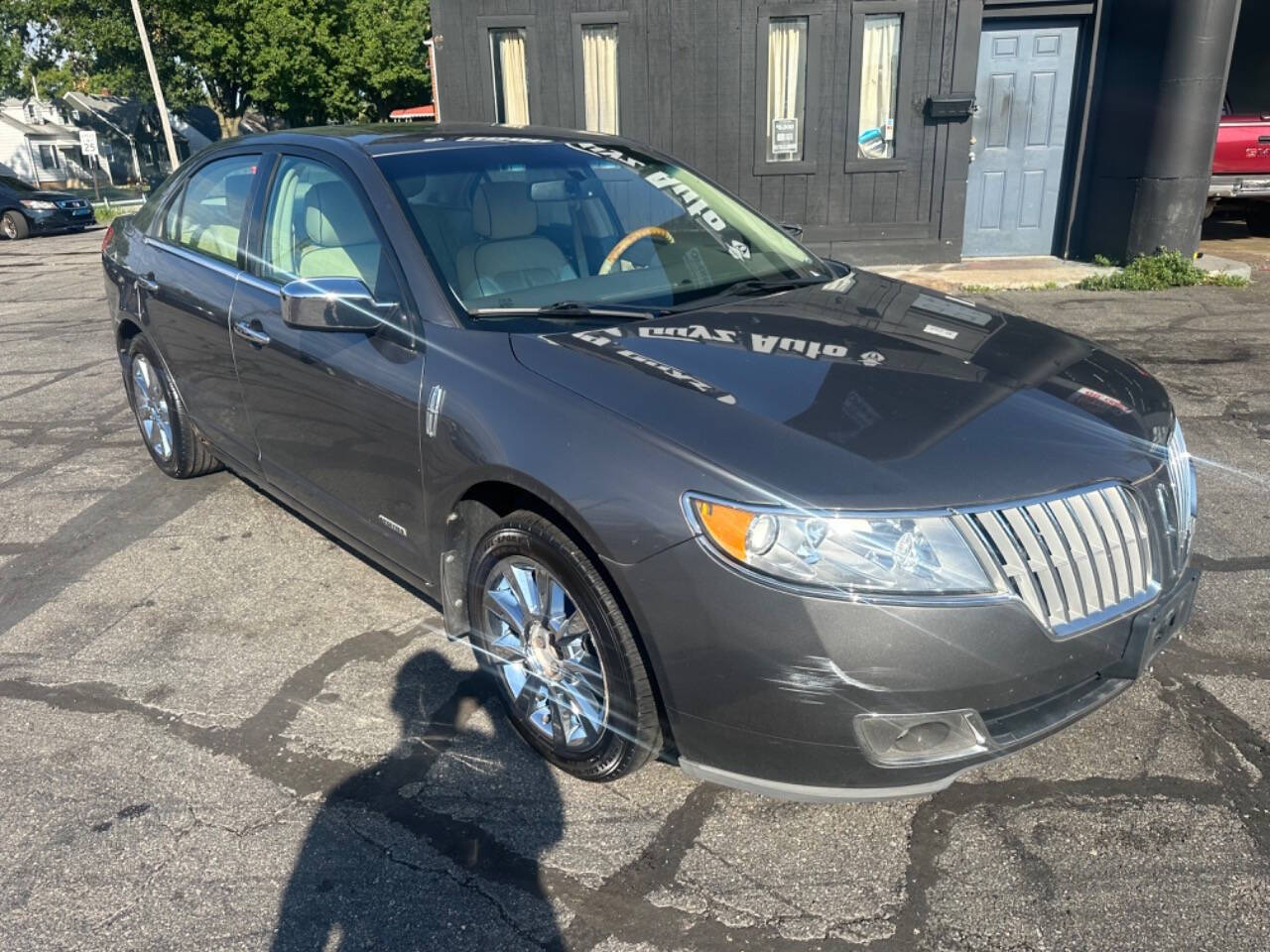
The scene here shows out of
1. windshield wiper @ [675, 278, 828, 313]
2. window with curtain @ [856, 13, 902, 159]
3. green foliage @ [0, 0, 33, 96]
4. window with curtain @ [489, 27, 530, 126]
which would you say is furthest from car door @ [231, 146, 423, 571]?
green foliage @ [0, 0, 33, 96]

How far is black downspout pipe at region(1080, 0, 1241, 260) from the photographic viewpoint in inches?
373

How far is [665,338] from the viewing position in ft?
9.45

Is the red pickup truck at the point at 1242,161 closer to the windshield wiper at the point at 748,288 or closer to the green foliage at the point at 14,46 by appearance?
the windshield wiper at the point at 748,288

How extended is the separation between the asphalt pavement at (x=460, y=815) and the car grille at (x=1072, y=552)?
657mm

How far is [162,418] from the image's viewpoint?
5.01m

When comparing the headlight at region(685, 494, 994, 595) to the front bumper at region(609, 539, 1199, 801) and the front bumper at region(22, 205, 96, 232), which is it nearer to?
the front bumper at region(609, 539, 1199, 801)

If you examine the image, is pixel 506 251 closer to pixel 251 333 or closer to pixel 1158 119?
pixel 251 333

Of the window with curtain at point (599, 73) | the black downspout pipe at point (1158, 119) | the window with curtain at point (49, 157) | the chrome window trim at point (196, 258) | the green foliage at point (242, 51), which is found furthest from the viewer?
the window with curtain at point (49, 157)

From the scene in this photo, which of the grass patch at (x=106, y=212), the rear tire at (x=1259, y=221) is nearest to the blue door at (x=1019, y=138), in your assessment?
the rear tire at (x=1259, y=221)

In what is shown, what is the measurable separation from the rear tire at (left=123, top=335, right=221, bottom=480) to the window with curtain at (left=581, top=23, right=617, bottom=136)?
7.31 m

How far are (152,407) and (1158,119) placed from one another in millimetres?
9397

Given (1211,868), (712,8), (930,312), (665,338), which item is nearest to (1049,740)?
(1211,868)

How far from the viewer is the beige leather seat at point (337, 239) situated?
3.30 meters

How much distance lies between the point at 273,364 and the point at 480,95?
8.71 metres
